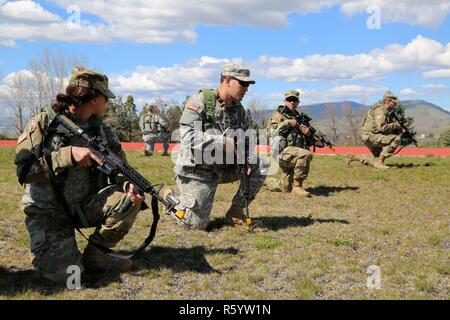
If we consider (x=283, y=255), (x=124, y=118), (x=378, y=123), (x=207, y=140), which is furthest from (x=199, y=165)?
(x=124, y=118)

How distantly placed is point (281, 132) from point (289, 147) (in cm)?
39

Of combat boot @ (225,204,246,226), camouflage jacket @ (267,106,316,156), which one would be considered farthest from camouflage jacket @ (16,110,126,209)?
camouflage jacket @ (267,106,316,156)

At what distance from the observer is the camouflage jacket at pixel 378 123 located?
1706 cm

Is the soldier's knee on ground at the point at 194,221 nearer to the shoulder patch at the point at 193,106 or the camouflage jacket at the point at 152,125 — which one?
the shoulder patch at the point at 193,106

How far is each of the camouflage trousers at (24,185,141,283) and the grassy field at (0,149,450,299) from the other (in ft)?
0.78

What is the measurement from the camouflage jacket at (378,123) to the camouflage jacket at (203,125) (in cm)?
1062

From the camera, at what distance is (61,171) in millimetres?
5016

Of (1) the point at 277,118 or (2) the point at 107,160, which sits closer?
(2) the point at 107,160

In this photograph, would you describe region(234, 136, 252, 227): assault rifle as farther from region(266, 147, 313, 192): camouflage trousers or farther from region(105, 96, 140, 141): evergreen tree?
region(105, 96, 140, 141): evergreen tree

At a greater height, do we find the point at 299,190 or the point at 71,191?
the point at 71,191

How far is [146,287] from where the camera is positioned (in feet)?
16.9

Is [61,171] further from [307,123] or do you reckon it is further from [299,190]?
[307,123]
